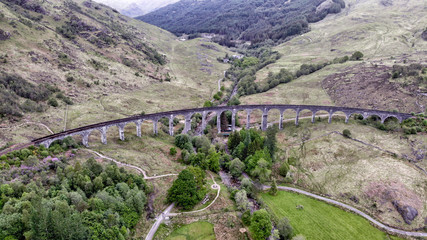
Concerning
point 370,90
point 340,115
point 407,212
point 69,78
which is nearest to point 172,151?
point 407,212

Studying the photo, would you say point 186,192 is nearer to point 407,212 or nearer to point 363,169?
point 407,212

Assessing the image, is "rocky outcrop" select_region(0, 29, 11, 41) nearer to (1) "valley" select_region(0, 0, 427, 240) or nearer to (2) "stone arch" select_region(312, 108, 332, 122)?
(1) "valley" select_region(0, 0, 427, 240)

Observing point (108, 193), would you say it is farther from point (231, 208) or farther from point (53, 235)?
point (231, 208)

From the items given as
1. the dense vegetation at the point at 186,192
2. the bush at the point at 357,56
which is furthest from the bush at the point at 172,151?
the bush at the point at 357,56

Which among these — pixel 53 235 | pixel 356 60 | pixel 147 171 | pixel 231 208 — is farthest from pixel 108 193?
pixel 356 60

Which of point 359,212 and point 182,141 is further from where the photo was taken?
point 182,141

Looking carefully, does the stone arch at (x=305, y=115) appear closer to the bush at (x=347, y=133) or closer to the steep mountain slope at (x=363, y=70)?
the steep mountain slope at (x=363, y=70)
